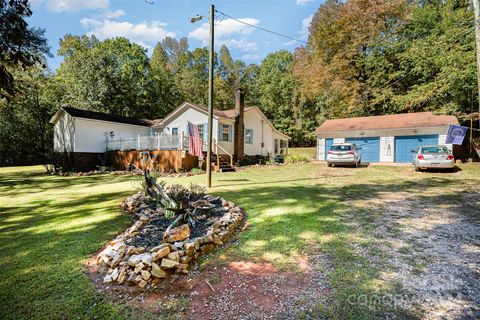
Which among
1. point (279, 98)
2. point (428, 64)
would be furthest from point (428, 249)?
point (279, 98)

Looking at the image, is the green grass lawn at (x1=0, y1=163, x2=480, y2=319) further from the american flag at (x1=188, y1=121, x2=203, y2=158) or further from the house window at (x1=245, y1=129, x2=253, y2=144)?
the house window at (x1=245, y1=129, x2=253, y2=144)

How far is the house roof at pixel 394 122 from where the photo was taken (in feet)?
56.1

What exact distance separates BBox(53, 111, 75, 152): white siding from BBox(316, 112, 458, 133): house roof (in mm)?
19709

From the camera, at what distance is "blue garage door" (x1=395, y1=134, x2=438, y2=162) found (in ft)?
57.1

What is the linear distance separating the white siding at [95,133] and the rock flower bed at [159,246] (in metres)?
15.8

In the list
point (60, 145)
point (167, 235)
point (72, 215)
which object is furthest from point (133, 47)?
point (167, 235)

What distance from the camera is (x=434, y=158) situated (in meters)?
12.2

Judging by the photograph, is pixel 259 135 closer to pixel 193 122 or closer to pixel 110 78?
pixel 193 122

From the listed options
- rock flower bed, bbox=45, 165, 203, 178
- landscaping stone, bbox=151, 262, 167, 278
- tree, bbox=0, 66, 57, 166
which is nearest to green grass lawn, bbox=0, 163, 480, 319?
landscaping stone, bbox=151, 262, 167, 278

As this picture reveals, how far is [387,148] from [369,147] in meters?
1.29

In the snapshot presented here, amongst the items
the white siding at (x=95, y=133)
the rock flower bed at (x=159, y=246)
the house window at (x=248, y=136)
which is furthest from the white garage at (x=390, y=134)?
the rock flower bed at (x=159, y=246)

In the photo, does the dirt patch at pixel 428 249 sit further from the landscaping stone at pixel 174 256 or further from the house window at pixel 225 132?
the house window at pixel 225 132

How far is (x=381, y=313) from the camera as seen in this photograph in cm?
242

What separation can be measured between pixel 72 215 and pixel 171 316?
510cm
